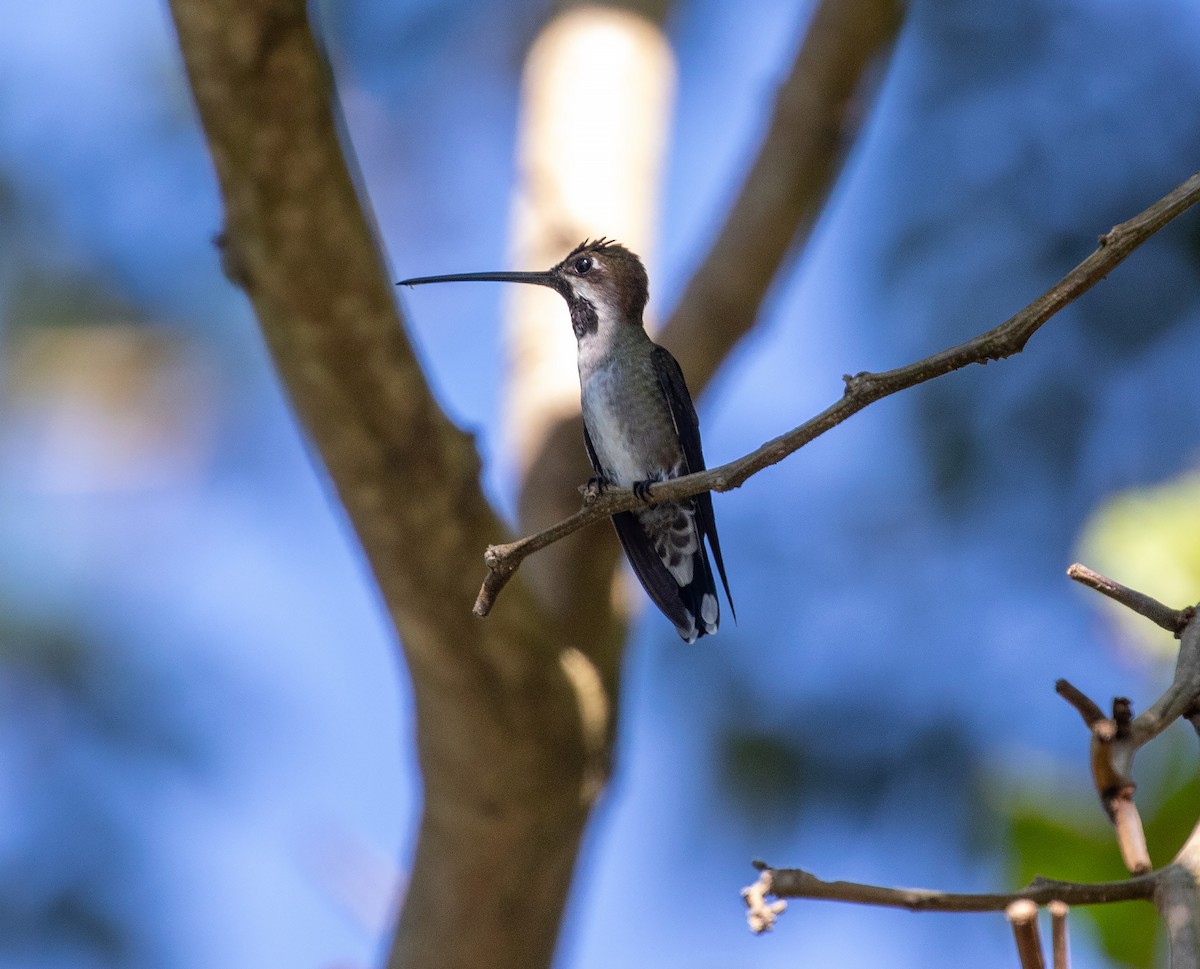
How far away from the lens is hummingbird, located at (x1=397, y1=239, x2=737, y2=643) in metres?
3.22

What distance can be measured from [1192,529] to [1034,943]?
224 cm

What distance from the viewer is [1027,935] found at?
3.87ft

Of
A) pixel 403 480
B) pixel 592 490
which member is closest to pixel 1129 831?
pixel 592 490

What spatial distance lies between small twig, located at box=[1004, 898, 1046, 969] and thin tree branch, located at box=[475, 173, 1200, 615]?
65cm

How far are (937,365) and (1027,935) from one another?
70 cm

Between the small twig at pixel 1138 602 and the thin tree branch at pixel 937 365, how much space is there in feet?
0.97

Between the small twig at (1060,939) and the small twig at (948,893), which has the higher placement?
the small twig at (948,893)

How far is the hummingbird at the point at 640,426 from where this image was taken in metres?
3.22

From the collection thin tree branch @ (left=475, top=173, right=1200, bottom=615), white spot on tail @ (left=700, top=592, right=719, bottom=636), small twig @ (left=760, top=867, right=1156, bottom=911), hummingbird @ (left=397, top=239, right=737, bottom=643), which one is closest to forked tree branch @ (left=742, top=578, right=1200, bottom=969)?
A: small twig @ (left=760, top=867, right=1156, bottom=911)

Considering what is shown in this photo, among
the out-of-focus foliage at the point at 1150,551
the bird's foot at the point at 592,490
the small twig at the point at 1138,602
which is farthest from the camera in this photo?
the out-of-focus foliage at the point at 1150,551

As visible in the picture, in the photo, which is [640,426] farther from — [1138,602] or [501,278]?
[1138,602]

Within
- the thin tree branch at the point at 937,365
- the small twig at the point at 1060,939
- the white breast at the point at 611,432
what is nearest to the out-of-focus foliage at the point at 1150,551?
the white breast at the point at 611,432

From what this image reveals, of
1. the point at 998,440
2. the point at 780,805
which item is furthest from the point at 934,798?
the point at 998,440

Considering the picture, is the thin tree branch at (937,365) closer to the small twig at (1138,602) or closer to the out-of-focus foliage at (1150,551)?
the small twig at (1138,602)
